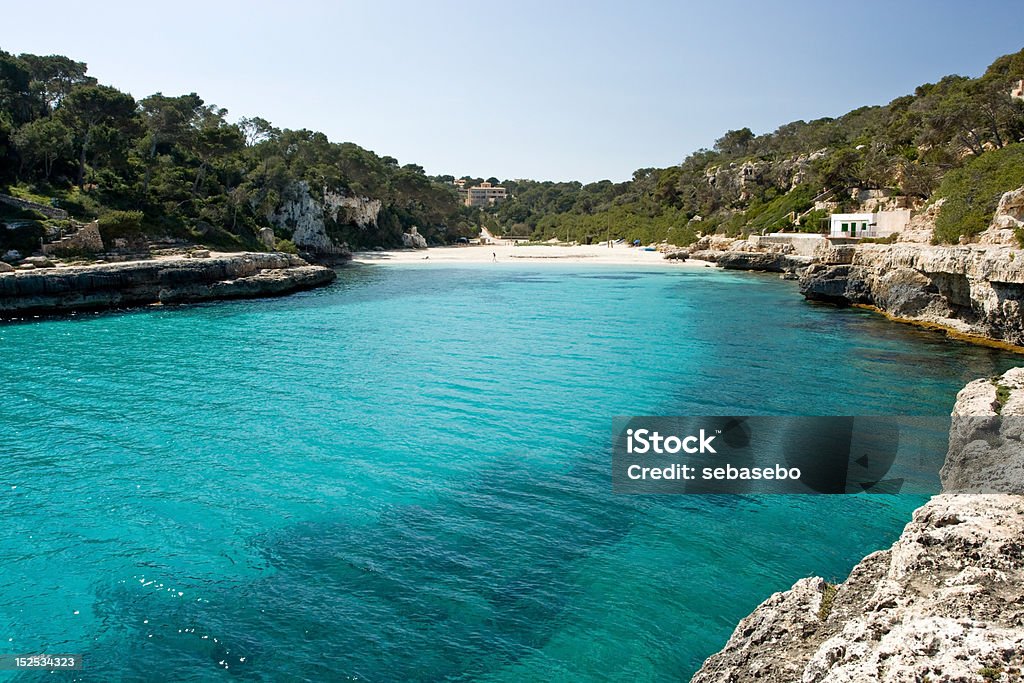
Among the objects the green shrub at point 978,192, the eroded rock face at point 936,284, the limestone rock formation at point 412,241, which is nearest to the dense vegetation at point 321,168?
the green shrub at point 978,192

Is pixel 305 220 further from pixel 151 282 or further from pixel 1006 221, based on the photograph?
pixel 1006 221

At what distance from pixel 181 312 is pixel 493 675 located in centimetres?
3453

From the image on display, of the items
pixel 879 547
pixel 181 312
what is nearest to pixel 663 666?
pixel 879 547

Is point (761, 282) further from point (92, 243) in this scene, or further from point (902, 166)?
point (92, 243)

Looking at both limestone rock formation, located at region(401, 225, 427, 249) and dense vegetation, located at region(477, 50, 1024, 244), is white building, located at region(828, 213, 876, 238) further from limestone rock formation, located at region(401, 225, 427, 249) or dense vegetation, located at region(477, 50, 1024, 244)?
limestone rock formation, located at region(401, 225, 427, 249)

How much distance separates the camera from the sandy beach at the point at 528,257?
72938 millimetres

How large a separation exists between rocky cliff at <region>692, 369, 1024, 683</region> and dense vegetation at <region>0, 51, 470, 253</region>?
159 feet

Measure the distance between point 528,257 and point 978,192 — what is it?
5183cm

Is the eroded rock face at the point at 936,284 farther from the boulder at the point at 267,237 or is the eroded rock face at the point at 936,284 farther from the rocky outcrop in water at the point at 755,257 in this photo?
the boulder at the point at 267,237

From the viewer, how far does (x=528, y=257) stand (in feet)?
262

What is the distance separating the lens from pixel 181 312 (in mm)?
36250

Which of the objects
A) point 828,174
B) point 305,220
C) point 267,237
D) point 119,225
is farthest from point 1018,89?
point 119,225

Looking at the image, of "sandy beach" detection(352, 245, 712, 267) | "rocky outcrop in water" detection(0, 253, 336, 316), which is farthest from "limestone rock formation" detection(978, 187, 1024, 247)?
"rocky outcrop in water" detection(0, 253, 336, 316)

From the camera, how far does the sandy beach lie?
7294cm
